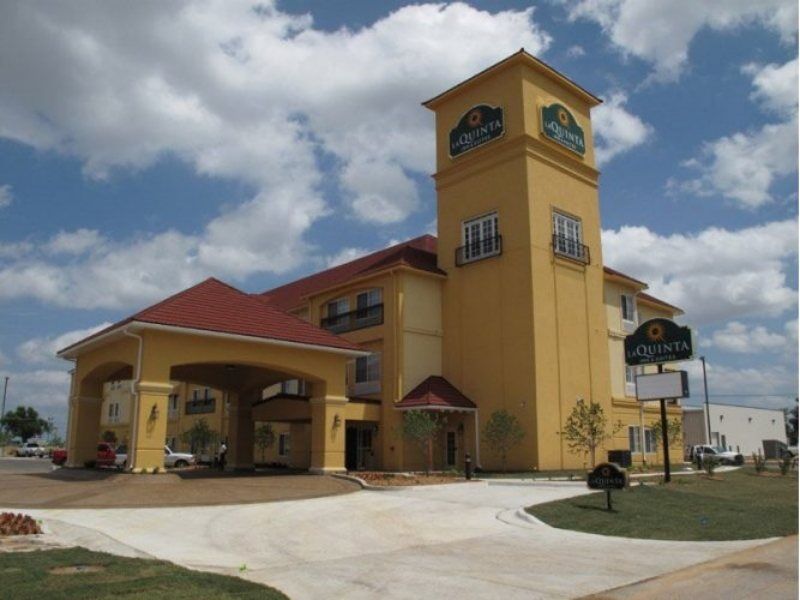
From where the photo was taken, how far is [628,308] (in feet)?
127

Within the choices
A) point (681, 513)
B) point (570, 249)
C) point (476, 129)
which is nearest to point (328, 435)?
point (681, 513)

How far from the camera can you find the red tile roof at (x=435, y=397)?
30984 millimetres

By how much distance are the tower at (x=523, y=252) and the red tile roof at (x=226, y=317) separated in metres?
8.07

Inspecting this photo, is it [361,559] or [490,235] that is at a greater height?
[490,235]

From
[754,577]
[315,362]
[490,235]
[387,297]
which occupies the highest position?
[490,235]

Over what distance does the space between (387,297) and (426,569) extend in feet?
77.6

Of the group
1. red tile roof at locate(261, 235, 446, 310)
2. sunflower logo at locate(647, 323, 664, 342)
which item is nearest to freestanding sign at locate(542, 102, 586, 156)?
red tile roof at locate(261, 235, 446, 310)

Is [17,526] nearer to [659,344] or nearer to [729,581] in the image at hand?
[729,581]

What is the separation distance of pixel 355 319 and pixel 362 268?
11.8 ft

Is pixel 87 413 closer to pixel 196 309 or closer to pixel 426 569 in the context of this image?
pixel 196 309

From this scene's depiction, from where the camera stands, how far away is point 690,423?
58.6m

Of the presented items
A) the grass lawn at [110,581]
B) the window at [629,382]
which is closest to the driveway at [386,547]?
the grass lawn at [110,581]

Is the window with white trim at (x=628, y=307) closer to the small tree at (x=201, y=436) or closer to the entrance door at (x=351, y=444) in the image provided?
the entrance door at (x=351, y=444)

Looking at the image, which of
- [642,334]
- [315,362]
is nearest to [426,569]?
[315,362]
